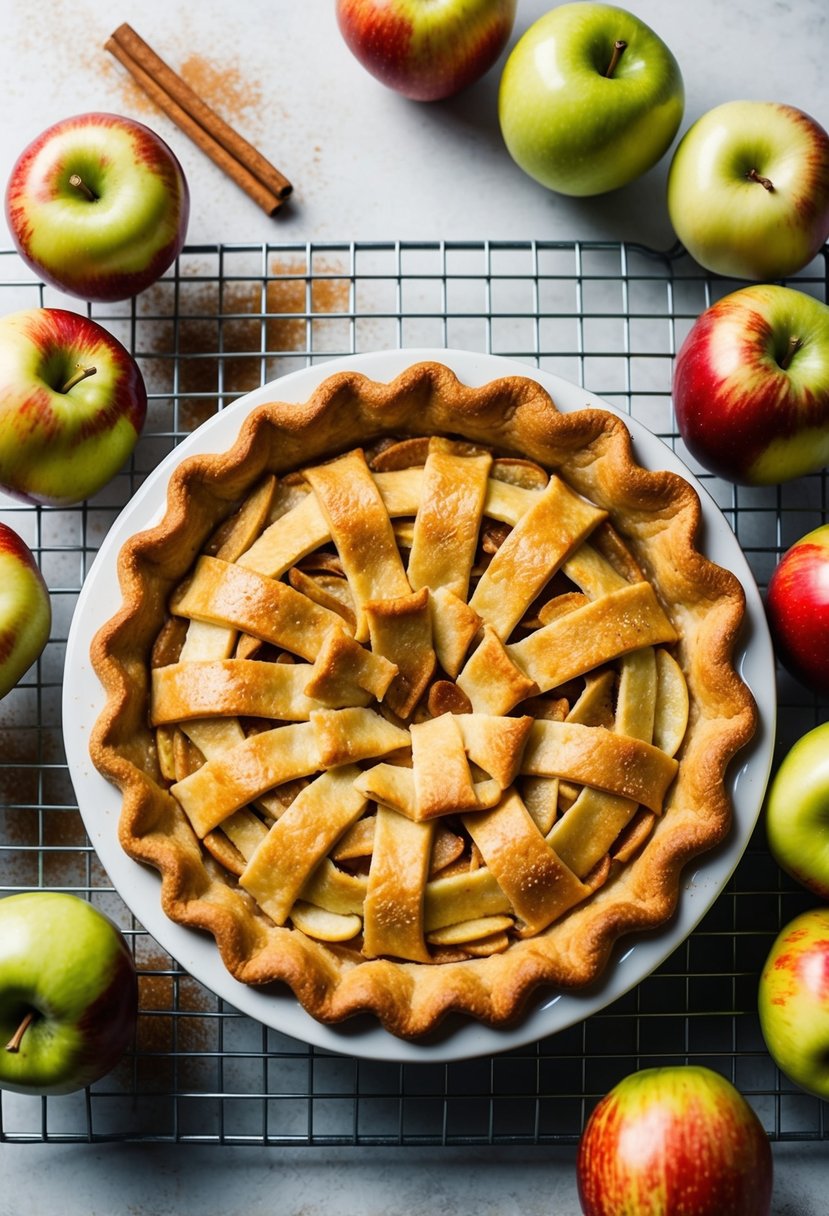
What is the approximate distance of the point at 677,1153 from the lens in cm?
183

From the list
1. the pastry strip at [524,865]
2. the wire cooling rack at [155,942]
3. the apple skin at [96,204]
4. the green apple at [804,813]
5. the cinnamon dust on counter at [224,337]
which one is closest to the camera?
the pastry strip at [524,865]

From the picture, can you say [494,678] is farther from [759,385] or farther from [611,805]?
[759,385]

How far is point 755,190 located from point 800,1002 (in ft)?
4.37

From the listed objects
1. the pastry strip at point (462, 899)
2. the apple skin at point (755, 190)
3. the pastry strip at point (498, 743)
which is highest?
the apple skin at point (755, 190)

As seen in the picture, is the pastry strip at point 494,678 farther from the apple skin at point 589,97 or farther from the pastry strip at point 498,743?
the apple skin at point 589,97

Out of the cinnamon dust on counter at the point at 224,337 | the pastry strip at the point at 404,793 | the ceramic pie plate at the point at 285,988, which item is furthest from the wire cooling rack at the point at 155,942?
the pastry strip at the point at 404,793

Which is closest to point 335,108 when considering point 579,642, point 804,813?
point 579,642

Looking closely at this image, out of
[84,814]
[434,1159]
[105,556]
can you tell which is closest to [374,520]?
[105,556]

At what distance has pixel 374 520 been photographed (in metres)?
1.90

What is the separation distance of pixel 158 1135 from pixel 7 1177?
284 millimetres

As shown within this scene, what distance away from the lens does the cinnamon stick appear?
2.24 metres

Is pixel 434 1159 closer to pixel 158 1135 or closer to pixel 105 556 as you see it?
pixel 158 1135

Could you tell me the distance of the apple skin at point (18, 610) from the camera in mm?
1967

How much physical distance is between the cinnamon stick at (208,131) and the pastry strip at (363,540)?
2.20 ft
